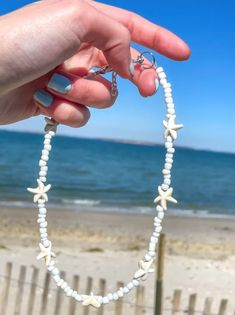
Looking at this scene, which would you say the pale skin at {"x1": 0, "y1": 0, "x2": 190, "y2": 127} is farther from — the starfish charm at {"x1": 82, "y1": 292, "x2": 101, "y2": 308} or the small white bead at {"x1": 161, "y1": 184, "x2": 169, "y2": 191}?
the starfish charm at {"x1": 82, "y1": 292, "x2": 101, "y2": 308}

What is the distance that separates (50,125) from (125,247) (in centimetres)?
1021

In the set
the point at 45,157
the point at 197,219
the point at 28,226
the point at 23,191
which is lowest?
the point at 45,157

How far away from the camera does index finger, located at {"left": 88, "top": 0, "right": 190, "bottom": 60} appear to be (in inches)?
68.3

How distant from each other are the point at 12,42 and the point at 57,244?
10.5 m

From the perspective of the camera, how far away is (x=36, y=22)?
1589 millimetres

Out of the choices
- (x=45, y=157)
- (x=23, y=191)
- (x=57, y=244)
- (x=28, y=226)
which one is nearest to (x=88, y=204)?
(x=23, y=191)

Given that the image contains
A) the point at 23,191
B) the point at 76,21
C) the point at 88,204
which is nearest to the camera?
the point at 76,21

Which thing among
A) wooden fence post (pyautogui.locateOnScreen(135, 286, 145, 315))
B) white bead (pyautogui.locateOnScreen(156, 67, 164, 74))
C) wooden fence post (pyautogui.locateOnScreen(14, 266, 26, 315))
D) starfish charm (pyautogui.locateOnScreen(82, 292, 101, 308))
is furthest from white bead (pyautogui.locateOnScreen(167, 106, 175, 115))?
wooden fence post (pyautogui.locateOnScreen(14, 266, 26, 315))

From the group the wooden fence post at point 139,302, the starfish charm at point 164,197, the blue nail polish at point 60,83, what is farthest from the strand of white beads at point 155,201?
the wooden fence post at point 139,302

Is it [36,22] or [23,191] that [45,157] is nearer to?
[36,22]

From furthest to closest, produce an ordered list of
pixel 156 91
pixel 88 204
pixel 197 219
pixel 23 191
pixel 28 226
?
pixel 23 191 → pixel 88 204 → pixel 197 219 → pixel 28 226 → pixel 156 91

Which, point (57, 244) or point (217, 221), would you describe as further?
point (217, 221)

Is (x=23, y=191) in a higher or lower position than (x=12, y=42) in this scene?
higher

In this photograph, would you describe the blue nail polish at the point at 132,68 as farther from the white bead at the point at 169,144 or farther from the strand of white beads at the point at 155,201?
the white bead at the point at 169,144
